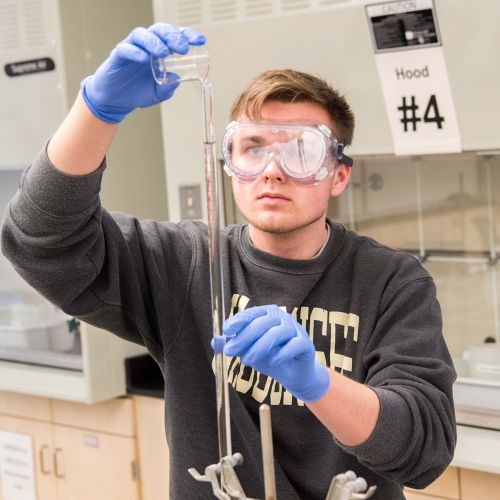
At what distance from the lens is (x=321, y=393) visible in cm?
139

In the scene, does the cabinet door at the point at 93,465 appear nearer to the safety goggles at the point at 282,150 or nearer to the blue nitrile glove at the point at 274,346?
the safety goggles at the point at 282,150

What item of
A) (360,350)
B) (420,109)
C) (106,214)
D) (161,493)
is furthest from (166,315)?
(161,493)

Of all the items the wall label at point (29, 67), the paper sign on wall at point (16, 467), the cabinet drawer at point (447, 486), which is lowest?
the paper sign on wall at point (16, 467)

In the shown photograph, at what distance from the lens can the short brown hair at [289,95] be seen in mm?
1756

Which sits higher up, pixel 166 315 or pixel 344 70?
pixel 344 70

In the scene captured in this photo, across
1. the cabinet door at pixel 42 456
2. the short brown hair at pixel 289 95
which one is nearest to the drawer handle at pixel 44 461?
the cabinet door at pixel 42 456

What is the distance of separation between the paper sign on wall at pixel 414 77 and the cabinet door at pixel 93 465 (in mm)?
1615

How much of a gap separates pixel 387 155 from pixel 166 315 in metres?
0.97

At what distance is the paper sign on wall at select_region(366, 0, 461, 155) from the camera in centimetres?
231

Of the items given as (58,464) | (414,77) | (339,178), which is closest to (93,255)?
(339,178)

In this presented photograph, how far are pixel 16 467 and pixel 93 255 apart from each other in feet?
7.74

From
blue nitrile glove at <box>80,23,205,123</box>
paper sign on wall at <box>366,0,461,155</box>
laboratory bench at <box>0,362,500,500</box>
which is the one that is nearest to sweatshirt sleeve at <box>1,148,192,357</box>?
blue nitrile glove at <box>80,23,205,123</box>

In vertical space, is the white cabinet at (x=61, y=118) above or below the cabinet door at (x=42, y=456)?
above

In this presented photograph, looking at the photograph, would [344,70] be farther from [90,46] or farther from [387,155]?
[90,46]
